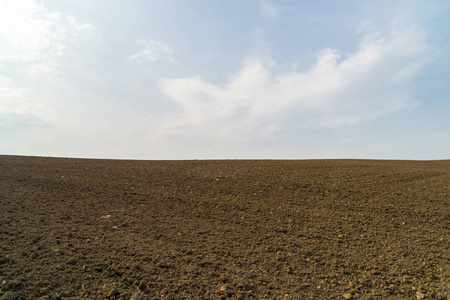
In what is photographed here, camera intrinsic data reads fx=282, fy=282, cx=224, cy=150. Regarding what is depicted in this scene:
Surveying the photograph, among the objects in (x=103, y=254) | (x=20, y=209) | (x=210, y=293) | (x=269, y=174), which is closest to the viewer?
(x=210, y=293)

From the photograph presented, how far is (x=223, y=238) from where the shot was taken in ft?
16.5

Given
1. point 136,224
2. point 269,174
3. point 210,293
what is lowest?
point 210,293

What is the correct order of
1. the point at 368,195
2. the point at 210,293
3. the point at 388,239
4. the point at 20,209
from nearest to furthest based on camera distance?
1. the point at 210,293
2. the point at 388,239
3. the point at 20,209
4. the point at 368,195

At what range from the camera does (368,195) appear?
7.39 meters

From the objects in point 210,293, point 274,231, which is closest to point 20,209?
point 210,293

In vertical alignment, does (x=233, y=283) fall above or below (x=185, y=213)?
below

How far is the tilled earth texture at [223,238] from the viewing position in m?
3.64

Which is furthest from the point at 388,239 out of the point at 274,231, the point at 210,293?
the point at 210,293

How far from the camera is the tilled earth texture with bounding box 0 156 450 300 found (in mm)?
3645

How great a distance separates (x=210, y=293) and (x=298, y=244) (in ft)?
6.49

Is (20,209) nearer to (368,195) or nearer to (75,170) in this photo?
(75,170)

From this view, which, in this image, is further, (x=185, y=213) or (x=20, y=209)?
(x=185, y=213)

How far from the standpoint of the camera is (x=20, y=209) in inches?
227

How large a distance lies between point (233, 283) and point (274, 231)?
184 centimetres
